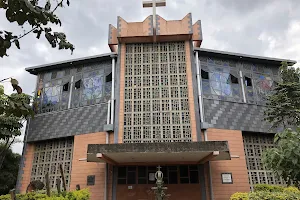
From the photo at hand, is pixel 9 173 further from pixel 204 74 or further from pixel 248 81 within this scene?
pixel 248 81

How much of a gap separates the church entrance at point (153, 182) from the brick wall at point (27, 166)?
5216mm

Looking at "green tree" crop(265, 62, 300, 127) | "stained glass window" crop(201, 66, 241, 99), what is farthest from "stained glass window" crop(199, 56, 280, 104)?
"green tree" crop(265, 62, 300, 127)

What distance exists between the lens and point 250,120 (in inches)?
528

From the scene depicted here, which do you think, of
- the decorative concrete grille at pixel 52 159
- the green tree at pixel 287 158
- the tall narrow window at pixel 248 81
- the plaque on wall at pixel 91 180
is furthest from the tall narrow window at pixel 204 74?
the decorative concrete grille at pixel 52 159

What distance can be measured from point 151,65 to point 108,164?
532 centimetres

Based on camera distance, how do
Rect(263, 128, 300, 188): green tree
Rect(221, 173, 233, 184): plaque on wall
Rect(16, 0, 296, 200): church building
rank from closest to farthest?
Rect(263, 128, 300, 188): green tree < Rect(221, 173, 233, 184): plaque on wall < Rect(16, 0, 296, 200): church building

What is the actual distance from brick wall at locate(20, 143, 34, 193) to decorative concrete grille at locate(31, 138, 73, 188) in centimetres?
21

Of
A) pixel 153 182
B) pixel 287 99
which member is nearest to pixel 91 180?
pixel 153 182

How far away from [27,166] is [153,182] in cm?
691

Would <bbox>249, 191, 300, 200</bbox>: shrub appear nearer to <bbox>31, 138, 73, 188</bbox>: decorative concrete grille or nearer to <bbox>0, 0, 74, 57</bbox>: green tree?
<bbox>0, 0, 74, 57</bbox>: green tree

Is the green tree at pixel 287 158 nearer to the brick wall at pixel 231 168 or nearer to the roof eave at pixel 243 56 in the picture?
the brick wall at pixel 231 168

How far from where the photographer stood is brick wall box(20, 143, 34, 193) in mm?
13820

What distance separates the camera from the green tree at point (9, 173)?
16219mm

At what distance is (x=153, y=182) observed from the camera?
1226 centimetres
